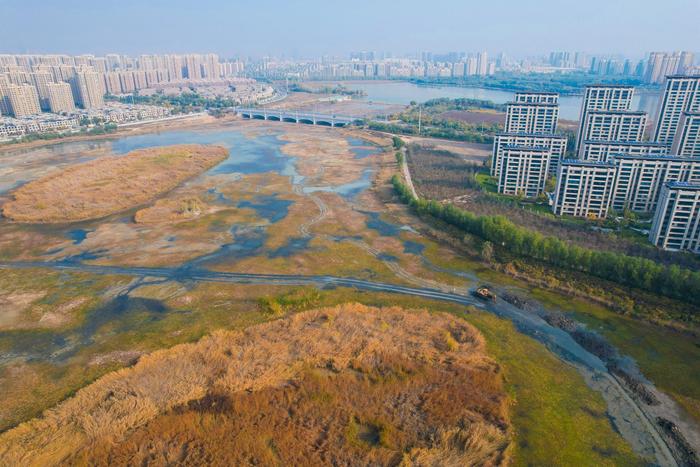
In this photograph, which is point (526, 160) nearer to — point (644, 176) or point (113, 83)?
point (644, 176)

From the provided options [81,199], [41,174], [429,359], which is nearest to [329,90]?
[41,174]

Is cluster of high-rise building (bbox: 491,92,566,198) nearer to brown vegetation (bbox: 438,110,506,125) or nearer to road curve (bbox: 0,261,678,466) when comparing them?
road curve (bbox: 0,261,678,466)

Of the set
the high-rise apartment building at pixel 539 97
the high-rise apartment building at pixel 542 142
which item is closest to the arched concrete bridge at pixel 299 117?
the high-rise apartment building at pixel 539 97

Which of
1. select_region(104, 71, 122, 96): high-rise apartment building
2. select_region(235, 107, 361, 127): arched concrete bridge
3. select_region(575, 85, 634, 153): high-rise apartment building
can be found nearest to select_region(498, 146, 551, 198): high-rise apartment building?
select_region(575, 85, 634, 153): high-rise apartment building

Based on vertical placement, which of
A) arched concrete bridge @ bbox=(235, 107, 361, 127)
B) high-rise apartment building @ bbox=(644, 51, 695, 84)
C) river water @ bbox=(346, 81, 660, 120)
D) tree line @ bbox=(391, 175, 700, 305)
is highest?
high-rise apartment building @ bbox=(644, 51, 695, 84)

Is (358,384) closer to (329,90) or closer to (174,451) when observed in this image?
(174,451)

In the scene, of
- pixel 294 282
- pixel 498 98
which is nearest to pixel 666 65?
pixel 498 98

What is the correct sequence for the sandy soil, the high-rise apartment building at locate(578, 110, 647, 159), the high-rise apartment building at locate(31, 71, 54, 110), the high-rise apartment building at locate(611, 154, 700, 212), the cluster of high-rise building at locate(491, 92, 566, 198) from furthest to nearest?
the high-rise apartment building at locate(31, 71, 54, 110) → the sandy soil → the high-rise apartment building at locate(578, 110, 647, 159) → the cluster of high-rise building at locate(491, 92, 566, 198) → the high-rise apartment building at locate(611, 154, 700, 212)

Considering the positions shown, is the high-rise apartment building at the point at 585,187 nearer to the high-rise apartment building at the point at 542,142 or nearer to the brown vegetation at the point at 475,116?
the high-rise apartment building at the point at 542,142
